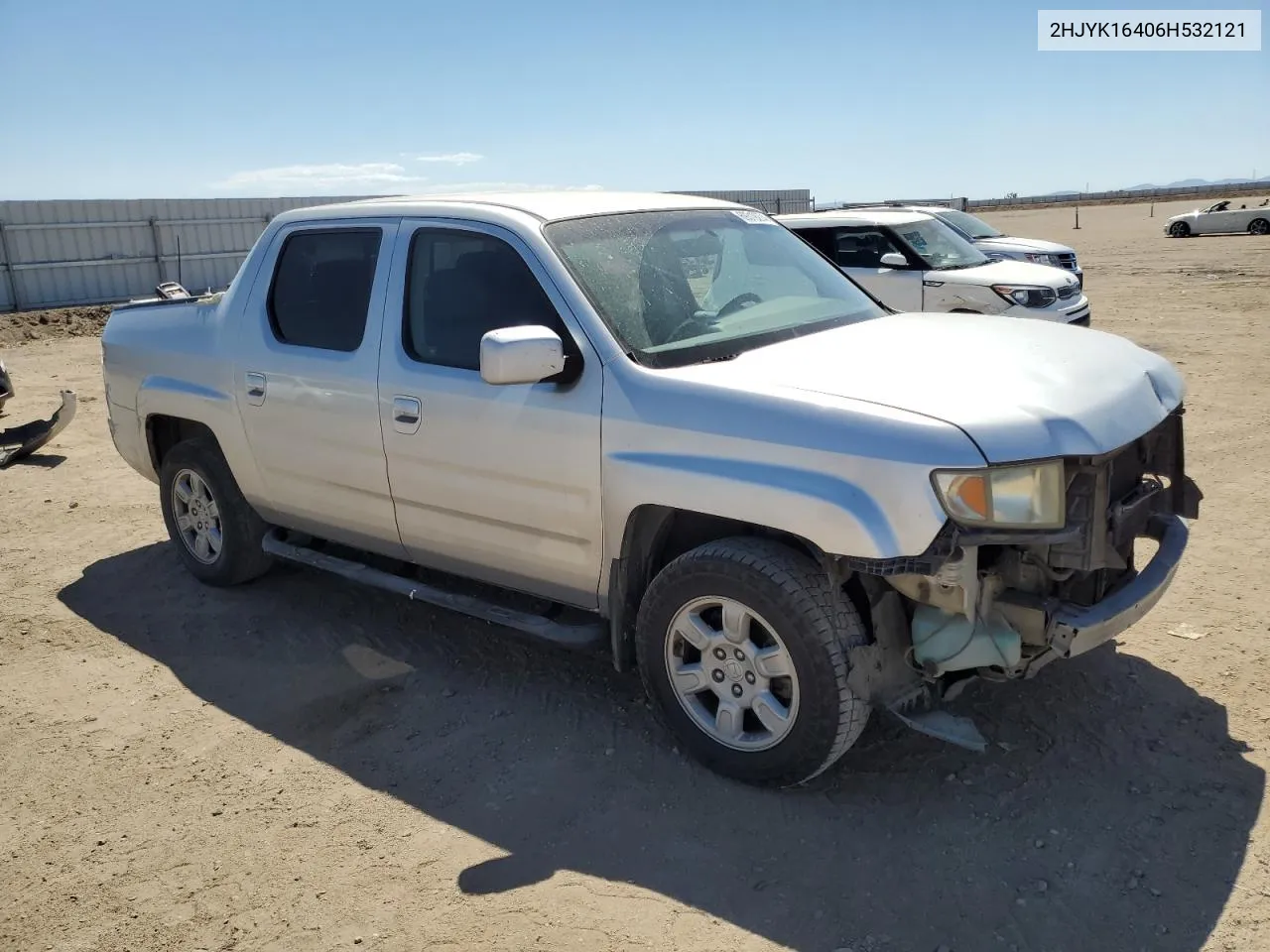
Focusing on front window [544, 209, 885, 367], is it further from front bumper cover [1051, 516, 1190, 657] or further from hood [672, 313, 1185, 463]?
front bumper cover [1051, 516, 1190, 657]

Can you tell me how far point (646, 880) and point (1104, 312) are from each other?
14.8m

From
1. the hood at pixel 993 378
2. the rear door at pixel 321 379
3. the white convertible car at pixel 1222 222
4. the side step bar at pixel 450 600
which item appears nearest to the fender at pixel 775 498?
the hood at pixel 993 378

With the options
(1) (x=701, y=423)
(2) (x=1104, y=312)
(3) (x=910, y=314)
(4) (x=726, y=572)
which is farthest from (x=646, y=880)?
(2) (x=1104, y=312)

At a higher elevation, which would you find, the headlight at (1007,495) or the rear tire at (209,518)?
the headlight at (1007,495)

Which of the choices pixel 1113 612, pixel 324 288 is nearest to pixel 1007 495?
pixel 1113 612

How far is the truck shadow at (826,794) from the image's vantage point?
9.77ft

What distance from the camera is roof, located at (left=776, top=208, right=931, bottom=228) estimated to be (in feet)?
37.9

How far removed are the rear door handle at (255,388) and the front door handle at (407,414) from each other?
3.18 feet

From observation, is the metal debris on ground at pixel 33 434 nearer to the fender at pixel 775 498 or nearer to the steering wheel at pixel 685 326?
the steering wheel at pixel 685 326

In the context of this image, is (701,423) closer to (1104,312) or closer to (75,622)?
(75,622)

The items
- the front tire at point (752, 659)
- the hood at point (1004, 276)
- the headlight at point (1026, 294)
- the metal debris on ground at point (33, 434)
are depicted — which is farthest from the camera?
the hood at point (1004, 276)

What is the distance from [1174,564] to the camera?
3.67m

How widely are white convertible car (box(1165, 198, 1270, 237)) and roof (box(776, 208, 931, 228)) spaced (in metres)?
26.5

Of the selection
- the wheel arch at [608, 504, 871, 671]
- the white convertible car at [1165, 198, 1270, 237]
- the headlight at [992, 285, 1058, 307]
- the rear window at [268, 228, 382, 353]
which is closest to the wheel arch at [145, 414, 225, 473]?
the rear window at [268, 228, 382, 353]
